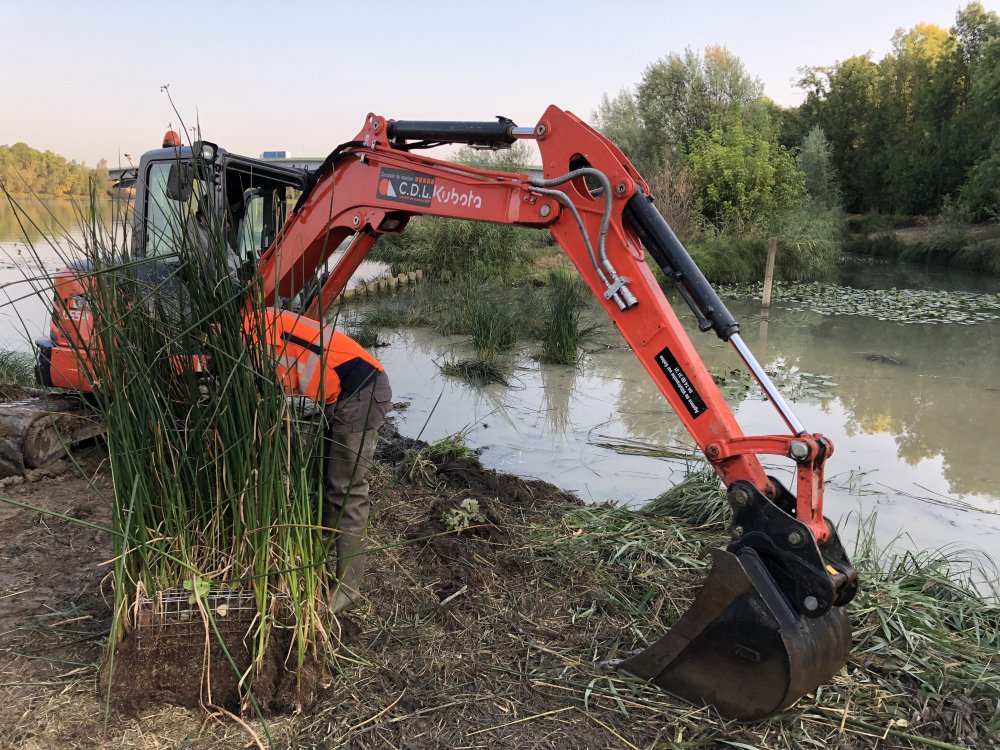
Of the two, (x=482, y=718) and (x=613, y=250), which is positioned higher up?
(x=613, y=250)

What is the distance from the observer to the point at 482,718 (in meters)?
2.56

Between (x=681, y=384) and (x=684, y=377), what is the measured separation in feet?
0.10

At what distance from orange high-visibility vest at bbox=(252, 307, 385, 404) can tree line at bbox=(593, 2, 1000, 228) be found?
17.1 m

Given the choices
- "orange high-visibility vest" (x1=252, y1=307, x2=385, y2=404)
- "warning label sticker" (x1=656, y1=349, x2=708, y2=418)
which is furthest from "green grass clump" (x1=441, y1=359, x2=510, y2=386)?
"warning label sticker" (x1=656, y1=349, x2=708, y2=418)

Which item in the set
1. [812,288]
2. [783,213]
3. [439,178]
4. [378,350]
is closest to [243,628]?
[439,178]

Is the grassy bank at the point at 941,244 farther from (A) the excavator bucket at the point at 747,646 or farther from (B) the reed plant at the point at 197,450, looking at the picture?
(B) the reed plant at the point at 197,450

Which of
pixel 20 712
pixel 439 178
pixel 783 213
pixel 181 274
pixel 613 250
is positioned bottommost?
pixel 20 712

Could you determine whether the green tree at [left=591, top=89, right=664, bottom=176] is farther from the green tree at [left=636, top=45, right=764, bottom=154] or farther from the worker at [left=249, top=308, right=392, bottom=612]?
the worker at [left=249, top=308, right=392, bottom=612]

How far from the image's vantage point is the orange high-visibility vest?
2773 millimetres

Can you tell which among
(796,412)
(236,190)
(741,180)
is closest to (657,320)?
(236,190)

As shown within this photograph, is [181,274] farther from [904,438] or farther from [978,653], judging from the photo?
[904,438]

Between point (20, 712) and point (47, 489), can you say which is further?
point (47, 489)

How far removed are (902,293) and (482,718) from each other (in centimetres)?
1739

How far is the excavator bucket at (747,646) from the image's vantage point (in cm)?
242
